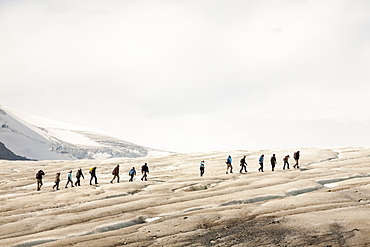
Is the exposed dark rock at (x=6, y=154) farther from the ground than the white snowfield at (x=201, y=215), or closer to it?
farther from the ground

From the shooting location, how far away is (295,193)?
941 inches

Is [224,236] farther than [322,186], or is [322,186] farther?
[322,186]

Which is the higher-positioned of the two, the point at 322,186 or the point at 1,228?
the point at 322,186

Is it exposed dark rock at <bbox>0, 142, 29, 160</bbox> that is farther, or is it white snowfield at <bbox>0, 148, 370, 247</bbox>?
exposed dark rock at <bbox>0, 142, 29, 160</bbox>

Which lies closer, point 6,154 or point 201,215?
point 201,215

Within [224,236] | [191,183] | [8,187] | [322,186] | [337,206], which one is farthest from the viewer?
[8,187]

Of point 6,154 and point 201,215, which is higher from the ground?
point 6,154

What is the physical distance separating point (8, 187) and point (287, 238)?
3444 cm

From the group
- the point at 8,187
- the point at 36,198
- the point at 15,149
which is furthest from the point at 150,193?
the point at 15,149

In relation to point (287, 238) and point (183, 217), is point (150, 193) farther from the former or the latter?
point (287, 238)

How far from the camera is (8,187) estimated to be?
40.0 m

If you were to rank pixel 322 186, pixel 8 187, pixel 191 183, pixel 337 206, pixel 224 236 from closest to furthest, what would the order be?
1. pixel 224 236
2. pixel 337 206
3. pixel 322 186
4. pixel 191 183
5. pixel 8 187

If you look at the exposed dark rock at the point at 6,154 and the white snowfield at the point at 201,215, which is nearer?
the white snowfield at the point at 201,215

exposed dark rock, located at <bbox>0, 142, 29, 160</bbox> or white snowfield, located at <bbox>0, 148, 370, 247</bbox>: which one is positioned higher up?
exposed dark rock, located at <bbox>0, 142, 29, 160</bbox>
